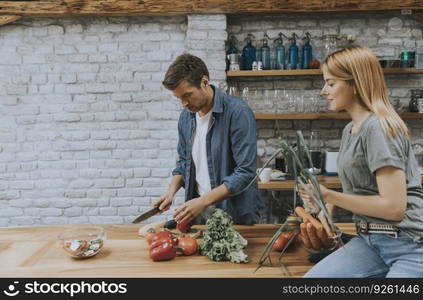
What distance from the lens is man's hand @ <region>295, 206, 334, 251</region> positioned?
59.6 inches

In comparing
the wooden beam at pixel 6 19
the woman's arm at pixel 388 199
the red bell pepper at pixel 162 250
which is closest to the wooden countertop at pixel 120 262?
the red bell pepper at pixel 162 250

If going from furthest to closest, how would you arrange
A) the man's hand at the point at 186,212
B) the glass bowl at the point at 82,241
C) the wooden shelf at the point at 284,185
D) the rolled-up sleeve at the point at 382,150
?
the wooden shelf at the point at 284,185, the man's hand at the point at 186,212, the glass bowl at the point at 82,241, the rolled-up sleeve at the point at 382,150

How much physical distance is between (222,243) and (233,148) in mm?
730

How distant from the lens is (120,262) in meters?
1.62

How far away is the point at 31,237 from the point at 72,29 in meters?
2.52

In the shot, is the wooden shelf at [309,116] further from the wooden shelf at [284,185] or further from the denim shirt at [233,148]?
the denim shirt at [233,148]

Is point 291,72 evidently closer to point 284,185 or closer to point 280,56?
point 280,56

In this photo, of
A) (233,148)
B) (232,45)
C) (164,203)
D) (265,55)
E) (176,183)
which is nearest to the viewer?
(164,203)

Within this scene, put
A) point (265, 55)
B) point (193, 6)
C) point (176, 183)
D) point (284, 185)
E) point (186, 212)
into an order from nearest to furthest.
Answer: point (186, 212) < point (176, 183) < point (284, 185) < point (193, 6) < point (265, 55)

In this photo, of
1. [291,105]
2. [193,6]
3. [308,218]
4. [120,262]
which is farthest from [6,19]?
[308,218]

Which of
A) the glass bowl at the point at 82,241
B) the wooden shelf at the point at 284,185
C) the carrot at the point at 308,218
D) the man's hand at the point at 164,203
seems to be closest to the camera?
the carrot at the point at 308,218

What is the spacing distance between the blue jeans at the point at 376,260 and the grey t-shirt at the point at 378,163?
0.06m

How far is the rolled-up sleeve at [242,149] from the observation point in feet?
6.75

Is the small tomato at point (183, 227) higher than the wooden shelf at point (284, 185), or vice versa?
the small tomato at point (183, 227)
